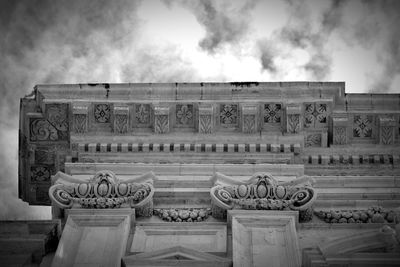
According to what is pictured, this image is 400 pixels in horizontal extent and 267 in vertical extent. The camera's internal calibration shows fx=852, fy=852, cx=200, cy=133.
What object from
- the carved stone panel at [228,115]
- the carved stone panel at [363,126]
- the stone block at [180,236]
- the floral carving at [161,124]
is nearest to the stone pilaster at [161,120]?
the floral carving at [161,124]

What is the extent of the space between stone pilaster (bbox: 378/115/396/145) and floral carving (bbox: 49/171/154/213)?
6342 mm

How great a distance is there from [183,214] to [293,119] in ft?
14.8

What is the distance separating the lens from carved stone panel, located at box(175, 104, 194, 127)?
20.7 metres

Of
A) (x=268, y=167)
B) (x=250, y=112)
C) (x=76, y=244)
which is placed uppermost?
(x=250, y=112)

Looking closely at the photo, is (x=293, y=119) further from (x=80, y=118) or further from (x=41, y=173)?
(x=41, y=173)

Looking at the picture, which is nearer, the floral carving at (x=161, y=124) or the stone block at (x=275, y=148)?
the stone block at (x=275, y=148)

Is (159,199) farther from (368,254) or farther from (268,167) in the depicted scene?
(368,254)

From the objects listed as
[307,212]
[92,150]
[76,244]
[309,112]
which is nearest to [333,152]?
[309,112]

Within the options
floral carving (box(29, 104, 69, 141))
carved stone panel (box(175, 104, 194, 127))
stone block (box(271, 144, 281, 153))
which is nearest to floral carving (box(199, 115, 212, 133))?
carved stone panel (box(175, 104, 194, 127))

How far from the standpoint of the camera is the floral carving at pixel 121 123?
20.6 metres

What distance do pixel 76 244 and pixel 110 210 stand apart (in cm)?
121

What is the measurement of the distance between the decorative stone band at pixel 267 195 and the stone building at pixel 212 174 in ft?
0.09

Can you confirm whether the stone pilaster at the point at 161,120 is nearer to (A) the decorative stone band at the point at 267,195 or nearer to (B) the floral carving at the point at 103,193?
(B) the floral carving at the point at 103,193

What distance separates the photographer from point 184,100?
67.9 ft
